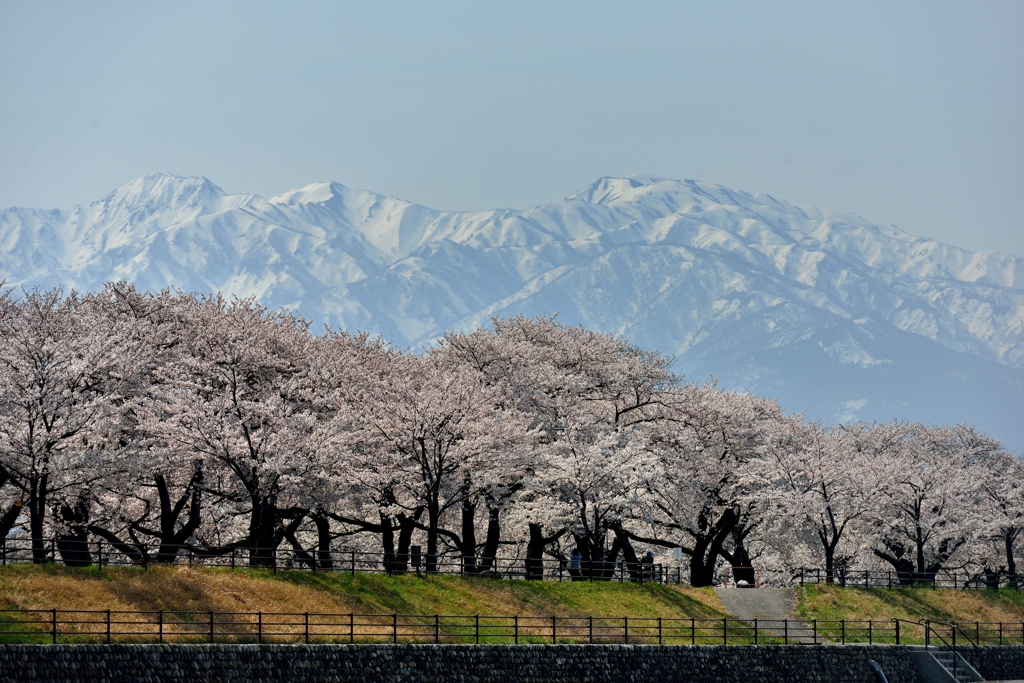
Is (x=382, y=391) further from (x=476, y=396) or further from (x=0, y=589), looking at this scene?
(x=0, y=589)

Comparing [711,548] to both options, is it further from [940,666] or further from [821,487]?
[940,666]

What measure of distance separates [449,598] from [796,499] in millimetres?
24885

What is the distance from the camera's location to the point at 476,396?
57.3 m

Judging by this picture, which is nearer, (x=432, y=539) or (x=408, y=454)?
(x=432, y=539)

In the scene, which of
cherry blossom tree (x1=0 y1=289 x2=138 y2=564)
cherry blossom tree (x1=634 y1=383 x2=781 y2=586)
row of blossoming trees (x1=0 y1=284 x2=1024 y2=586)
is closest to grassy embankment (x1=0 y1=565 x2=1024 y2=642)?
row of blossoming trees (x1=0 y1=284 x2=1024 y2=586)

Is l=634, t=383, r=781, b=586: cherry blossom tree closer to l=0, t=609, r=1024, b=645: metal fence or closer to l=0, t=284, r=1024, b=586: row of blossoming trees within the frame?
l=0, t=284, r=1024, b=586: row of blossoming trees

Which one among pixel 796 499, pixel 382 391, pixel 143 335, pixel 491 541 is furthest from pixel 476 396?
pixel 796 499

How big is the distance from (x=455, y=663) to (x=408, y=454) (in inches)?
602

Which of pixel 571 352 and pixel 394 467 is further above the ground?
pixel 571 352

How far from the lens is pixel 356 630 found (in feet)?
144

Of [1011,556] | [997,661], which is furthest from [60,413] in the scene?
[1011,556]

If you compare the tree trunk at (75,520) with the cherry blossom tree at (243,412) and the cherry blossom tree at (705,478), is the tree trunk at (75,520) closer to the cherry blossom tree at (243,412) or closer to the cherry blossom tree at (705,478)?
the cherry blossom tree at (243,412)

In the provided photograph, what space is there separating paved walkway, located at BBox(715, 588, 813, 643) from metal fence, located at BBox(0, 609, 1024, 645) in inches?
9.4

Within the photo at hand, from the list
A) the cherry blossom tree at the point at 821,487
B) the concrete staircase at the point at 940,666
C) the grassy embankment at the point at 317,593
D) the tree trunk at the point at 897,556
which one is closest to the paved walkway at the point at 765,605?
the grassy embankment at the point at 317,593
